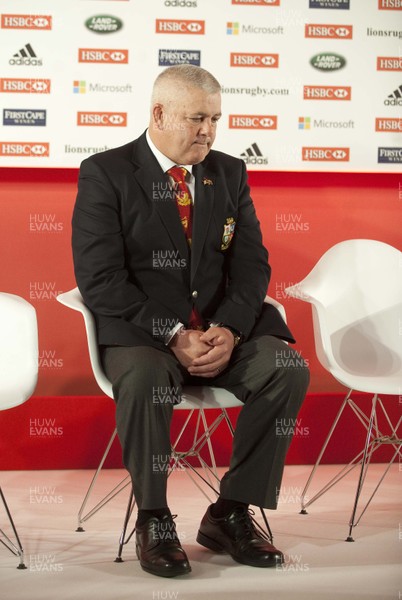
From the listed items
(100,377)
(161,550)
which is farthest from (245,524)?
(100,377)

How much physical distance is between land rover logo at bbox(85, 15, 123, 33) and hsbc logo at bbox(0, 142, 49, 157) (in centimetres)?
60

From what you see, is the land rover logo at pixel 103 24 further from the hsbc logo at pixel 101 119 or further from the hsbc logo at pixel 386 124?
the hsbc logo at pixel 386 124

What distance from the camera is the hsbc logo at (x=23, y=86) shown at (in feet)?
14.2

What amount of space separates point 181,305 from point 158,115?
687mm

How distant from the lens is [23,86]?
170 inches

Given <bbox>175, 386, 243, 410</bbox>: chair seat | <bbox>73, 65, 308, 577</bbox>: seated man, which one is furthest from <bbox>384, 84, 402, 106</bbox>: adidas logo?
<bbox>175, 386, 243, 410</bbox>: chair seat

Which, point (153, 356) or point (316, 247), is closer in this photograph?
point (153, 356)

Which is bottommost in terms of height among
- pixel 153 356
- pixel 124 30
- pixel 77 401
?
pixel 77 401

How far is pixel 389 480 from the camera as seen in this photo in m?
4.11

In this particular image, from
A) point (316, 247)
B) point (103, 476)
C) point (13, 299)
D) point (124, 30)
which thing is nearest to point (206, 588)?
point (13, 299)

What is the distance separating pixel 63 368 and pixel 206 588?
6.75 ft

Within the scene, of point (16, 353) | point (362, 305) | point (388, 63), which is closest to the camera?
point (16, 353)

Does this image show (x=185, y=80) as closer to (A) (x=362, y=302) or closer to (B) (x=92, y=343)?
(B) (x=92, y=343)

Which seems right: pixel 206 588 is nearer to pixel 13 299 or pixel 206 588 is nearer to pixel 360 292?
pixel 13 299
